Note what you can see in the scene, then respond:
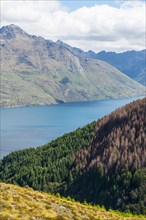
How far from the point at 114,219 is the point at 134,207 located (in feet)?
528

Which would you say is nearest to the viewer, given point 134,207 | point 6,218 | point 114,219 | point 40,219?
point 6,218

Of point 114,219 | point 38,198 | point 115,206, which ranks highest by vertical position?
point 38,198

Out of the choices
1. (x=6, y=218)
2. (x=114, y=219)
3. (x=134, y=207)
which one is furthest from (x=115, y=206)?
(x=6, y=218)

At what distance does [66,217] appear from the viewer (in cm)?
3491

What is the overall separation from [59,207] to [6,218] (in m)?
9.26

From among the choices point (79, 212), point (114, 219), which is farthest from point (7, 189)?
point (114, 219)

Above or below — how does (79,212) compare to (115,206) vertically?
above

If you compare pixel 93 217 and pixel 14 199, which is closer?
pixel 14 199

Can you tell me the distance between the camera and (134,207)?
7677 inches

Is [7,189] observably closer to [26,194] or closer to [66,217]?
[26,194]

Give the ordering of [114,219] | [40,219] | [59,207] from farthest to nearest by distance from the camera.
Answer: [114,219] < [59,207] < [40,219]

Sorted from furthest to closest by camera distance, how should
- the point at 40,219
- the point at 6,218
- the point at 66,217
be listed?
the point at 66,217 < the point at 40,219 < the point at 6,218

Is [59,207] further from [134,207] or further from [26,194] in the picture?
[134,207]

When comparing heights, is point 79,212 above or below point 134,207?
above
